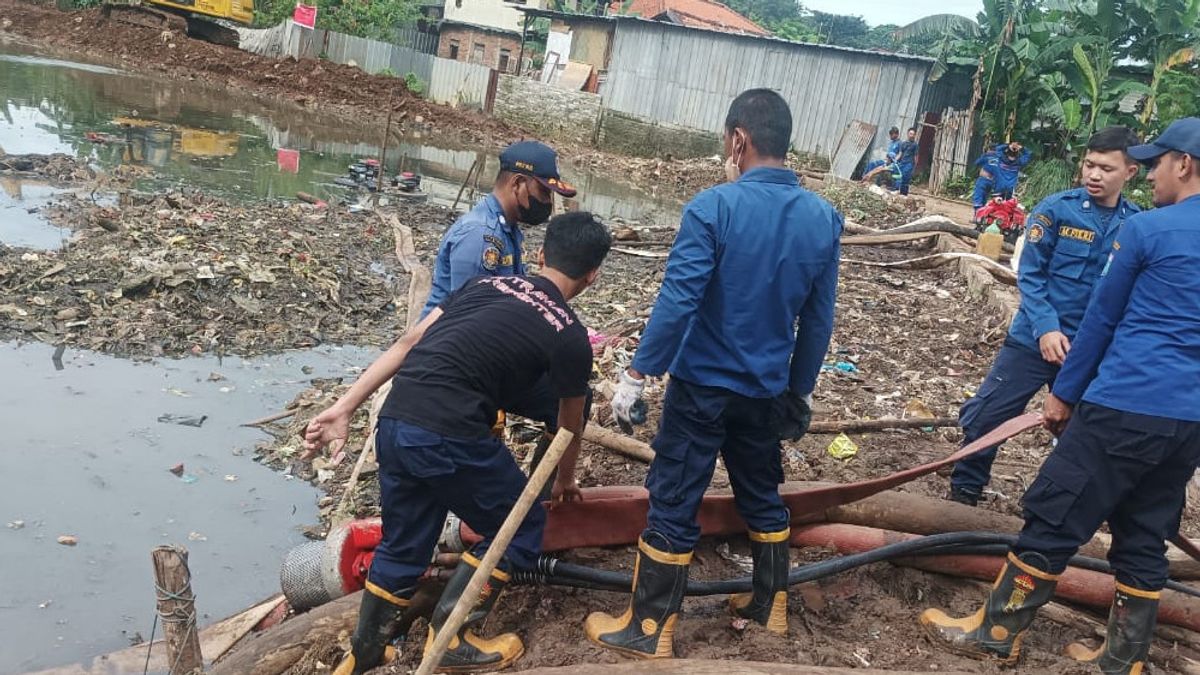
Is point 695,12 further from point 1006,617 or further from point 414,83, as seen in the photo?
point 1006,617

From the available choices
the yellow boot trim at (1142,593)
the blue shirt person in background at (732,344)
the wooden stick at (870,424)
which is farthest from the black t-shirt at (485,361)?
the wooden stick at (870,424)

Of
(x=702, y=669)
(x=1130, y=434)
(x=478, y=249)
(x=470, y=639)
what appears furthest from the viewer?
(x=478, y=249)

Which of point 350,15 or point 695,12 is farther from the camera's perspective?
point 695,12

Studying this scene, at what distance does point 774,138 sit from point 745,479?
1.23m

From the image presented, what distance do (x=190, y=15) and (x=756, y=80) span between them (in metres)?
20.6

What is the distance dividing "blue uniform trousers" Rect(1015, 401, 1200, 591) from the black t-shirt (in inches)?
65.2

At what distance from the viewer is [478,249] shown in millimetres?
3586

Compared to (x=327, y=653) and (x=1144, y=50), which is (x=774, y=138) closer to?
(x=327, y=653)

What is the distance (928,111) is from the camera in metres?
21.1

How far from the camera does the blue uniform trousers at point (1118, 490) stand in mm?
2850

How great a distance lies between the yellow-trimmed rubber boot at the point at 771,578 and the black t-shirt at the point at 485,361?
924 millimetres

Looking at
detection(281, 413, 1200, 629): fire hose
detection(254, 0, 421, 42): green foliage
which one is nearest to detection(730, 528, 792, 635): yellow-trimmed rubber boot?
detection(281, 413, 1200, 629): fire hose

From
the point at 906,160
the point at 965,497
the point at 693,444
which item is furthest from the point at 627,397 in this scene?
the point at 906,160

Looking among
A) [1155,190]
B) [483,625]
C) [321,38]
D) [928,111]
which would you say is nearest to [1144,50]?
[928,111]
